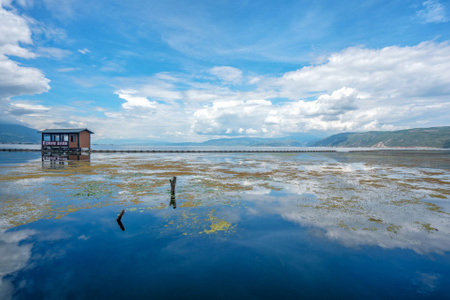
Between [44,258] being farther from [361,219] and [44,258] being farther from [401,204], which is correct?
[401,204]

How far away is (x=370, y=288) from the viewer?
28.8ft

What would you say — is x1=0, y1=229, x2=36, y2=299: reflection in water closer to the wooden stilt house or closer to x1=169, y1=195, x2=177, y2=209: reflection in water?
x1=169, y1=195, x2=177, y2=209: reflection in water

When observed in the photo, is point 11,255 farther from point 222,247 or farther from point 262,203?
point 262,203

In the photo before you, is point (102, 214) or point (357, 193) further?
point (357, 193)

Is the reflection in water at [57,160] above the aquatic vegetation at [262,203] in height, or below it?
above

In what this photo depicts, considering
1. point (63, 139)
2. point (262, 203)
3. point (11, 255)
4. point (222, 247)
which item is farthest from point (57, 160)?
point (222, 247)

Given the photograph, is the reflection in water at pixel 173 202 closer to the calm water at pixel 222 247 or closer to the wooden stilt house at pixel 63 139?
the calm water at pixel 222 247

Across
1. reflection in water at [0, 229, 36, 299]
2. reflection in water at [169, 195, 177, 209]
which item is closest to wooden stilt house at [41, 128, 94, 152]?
reflection in water at [169, 195, 177, 209]

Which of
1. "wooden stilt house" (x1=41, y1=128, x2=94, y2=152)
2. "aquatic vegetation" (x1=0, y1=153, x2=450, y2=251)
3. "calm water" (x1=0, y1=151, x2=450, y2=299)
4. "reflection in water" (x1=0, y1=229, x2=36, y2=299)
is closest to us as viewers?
"reflection in water" (x1=0, y1=229, x2=36, y2=299)

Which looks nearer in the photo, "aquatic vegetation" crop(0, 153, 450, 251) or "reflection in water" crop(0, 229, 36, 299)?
"reflection in water" crop(0, 229, 36, 299)

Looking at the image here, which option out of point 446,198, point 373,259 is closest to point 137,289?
point 373,259

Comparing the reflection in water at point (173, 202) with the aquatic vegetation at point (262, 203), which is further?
the reflection in water at point (173, 202)

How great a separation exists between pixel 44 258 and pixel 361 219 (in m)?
19.6

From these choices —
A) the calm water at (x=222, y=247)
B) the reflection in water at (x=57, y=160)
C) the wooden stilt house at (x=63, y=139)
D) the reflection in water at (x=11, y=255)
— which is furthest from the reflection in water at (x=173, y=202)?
the wooden stilt house at (x=63, y=139)
